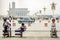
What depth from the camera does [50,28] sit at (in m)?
1.94

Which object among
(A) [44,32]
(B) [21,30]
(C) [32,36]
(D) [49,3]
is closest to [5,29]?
(B) [21,30]

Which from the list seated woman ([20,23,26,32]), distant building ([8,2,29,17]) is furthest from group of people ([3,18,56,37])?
distant building ([8,2,29,17])

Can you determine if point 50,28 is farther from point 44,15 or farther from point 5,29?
point 5,29

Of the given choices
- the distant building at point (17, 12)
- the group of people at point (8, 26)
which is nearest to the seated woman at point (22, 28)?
the group of people at point (8, 26)

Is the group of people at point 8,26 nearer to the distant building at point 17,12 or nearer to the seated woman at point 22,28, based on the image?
the seated woman at point 22,28

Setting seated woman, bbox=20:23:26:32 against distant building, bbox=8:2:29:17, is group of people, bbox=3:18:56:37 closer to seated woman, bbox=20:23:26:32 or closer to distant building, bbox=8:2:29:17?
seated woman, bbox=20:23:26:32

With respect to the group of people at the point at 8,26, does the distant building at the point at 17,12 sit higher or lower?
higher

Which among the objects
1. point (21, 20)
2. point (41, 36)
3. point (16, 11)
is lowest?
point (41, 36)

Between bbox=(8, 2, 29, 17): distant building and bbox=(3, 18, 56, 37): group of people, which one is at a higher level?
bbox=(8, 2, 29, 17): distant building

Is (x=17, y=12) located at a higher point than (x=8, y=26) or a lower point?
higher

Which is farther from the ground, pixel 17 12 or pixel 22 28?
pixel 17 12

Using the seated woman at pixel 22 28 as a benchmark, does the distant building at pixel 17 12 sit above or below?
above

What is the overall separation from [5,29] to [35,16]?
0.45 meters

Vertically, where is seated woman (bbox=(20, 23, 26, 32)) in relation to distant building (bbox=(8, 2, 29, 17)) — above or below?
below
